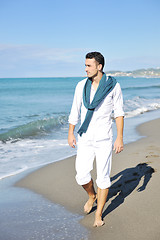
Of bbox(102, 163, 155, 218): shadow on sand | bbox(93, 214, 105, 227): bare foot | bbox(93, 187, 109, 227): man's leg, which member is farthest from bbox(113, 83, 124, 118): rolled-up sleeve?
bbox(102, 163, 155, 218): shadow on sand

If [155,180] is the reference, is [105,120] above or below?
above

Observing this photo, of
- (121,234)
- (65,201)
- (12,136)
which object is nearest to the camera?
(121,234)

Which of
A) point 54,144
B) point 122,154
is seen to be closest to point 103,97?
point 122,154

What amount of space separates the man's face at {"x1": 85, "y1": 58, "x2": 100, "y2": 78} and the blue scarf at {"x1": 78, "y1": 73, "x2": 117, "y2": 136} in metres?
0.09

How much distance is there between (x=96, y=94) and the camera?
312 cm

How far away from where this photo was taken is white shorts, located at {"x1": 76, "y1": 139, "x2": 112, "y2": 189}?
320 centimetres

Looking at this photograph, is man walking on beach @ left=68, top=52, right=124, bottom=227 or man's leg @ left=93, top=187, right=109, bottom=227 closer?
man walking on beach @ left=68, top=52, right=124, bottom=227

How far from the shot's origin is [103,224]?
10.9 feet

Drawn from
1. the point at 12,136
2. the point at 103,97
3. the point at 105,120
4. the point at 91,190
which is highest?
the point at 103,97

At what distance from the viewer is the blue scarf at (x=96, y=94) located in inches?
122

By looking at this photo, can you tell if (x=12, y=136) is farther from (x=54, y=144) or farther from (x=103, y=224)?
(x=103, y=224)

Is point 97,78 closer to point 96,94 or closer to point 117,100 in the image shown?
point 96,94

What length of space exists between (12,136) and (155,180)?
6565mm

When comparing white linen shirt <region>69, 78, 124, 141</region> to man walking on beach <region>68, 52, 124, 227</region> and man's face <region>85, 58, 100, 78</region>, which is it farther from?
man's face <region>85, 58, 100, 78</region>
